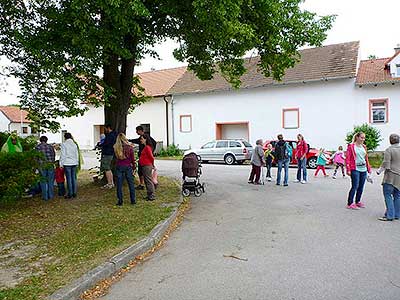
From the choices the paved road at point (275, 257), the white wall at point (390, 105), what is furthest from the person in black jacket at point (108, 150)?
the white wall at point (390, 105)

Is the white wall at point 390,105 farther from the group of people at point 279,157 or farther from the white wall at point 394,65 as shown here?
the group of people at point 279,157

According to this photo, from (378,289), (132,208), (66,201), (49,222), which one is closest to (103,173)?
(66,201)

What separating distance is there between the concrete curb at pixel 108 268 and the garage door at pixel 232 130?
75.5 ft

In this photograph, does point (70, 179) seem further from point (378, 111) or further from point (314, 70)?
point (314, 70)

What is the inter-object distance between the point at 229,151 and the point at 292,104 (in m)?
6.37

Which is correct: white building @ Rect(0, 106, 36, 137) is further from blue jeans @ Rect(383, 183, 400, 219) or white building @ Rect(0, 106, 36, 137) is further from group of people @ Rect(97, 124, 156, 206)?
blue jeans @ Rect(383, 183, 400, 219)

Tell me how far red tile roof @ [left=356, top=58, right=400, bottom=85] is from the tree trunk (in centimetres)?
1716

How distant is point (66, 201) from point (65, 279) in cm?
579

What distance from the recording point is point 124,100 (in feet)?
40.2

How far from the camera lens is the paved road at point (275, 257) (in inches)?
178

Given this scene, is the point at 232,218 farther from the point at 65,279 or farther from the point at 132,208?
the point at 65,279

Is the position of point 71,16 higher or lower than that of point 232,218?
higher

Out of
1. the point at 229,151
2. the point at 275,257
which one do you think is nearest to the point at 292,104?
the point at 229,151

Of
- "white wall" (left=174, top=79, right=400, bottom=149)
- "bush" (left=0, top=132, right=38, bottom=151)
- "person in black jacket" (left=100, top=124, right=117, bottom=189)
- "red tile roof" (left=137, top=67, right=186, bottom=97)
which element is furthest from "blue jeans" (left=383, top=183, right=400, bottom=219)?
"red tile roof" (left=137, top=67, right=186, bottom=97)
